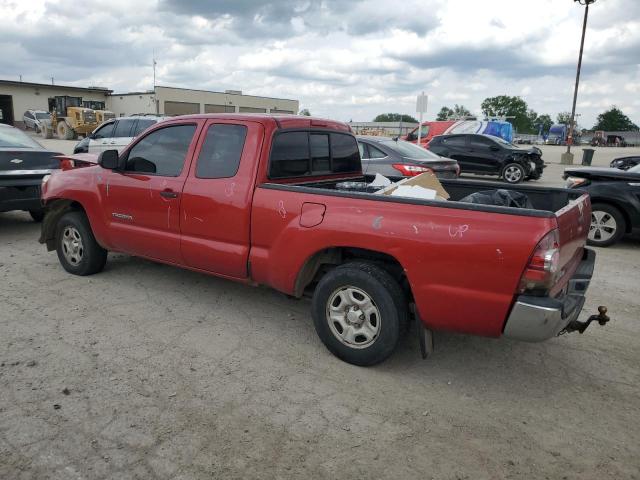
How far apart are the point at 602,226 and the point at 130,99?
5897 cm

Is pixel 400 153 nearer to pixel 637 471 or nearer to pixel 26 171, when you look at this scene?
pixel 26 171

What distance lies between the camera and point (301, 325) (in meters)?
4.38

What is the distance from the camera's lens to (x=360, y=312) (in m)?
3.53

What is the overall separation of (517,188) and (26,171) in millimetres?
6628

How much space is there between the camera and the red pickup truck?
2.93m

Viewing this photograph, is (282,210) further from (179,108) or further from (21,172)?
(179,108)

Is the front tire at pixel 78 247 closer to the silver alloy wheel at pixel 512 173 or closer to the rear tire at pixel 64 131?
the silver alloy wheel at pixel 512 173

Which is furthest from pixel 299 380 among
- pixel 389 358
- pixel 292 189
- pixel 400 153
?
pixel 400 153

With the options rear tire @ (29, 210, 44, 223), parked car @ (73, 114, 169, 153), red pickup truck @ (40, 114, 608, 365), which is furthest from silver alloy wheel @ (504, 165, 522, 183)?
rear tire @ (29, 210, 44, 223)

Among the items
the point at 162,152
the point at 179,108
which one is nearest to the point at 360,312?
the point at 162,152

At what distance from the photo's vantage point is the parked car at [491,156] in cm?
1653

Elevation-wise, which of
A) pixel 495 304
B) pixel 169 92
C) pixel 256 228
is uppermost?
pixel 169 92

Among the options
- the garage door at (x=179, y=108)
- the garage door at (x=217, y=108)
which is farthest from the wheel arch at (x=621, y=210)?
the garage door at (x=217, y=108)

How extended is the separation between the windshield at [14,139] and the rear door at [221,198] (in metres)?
4.83
